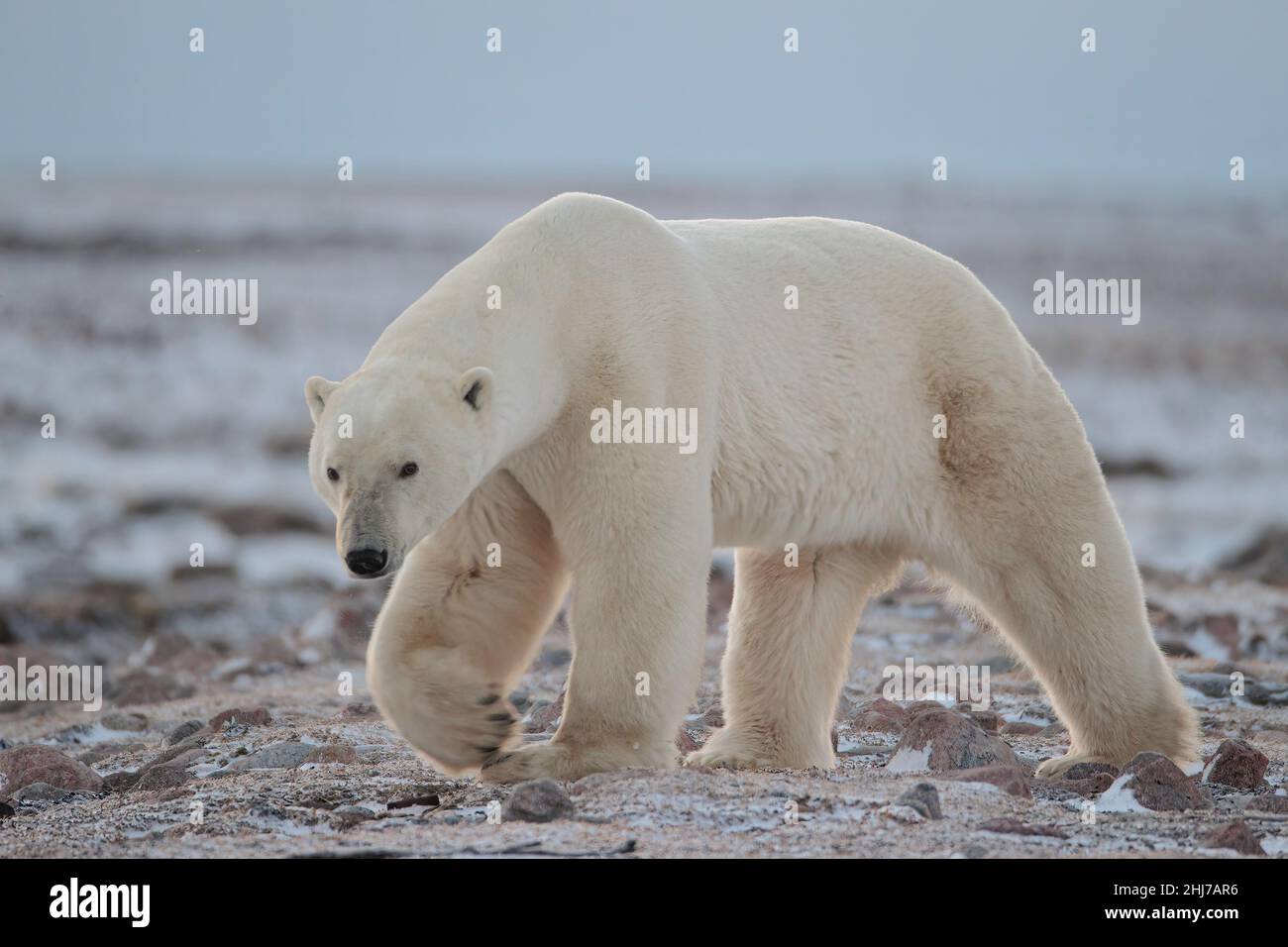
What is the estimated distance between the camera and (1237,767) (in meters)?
5.81

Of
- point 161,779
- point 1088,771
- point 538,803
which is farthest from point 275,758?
point 1088,771

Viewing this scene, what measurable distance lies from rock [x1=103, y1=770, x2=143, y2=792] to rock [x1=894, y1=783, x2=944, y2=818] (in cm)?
300

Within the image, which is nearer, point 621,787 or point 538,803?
point 538,803

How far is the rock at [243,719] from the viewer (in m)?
6.96

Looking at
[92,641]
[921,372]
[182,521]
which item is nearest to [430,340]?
[921,372]

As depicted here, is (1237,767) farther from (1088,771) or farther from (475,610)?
(475,610)

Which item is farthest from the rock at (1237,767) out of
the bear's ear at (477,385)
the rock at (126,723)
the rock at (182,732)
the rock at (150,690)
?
the rock at (150,690)

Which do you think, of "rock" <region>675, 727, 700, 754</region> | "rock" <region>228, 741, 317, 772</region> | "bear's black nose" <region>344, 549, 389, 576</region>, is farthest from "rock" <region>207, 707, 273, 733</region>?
"bear's black nose" <region>344, 549, 389, 576</region>

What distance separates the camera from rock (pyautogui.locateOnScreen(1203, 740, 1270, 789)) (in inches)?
229

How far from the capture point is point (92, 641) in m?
12.2

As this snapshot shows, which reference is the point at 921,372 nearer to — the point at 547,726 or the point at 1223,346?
the point at 547,726

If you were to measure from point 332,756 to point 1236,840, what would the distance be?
338 centimetres

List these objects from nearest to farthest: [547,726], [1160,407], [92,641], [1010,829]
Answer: [1010,829], [547,726], [92,641], [1160,407]
